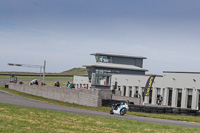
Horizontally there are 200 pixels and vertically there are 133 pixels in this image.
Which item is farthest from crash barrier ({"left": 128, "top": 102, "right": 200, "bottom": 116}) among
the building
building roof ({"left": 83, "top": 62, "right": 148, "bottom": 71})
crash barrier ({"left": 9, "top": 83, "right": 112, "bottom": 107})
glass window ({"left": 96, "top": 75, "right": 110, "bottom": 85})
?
building roof ({"left": 83, "top": 62, "right": 148, "bottom": 71})

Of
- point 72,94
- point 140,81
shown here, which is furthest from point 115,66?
point 72,94

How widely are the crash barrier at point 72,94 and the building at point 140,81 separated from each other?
213 inches

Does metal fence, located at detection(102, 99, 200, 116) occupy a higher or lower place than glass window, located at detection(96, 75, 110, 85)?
lower

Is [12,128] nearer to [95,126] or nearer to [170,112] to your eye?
[95,126]

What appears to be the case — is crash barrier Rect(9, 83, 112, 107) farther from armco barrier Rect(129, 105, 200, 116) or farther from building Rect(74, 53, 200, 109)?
armco barrier Rect(129, 105, 200, 116)

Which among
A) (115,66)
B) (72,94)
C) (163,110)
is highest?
(115,66)

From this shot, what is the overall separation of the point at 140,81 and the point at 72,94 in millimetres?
12613

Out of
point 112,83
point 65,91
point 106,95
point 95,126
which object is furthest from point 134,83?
point 95,126

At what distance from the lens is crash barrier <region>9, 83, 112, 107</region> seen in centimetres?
4037

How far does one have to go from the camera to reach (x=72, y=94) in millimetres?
47719

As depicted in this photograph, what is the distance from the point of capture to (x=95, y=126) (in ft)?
56.5

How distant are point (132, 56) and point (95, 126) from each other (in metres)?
65.6

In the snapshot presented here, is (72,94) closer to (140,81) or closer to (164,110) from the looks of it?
(140,81)

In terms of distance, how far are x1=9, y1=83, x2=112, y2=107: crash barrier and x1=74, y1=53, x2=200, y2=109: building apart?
5.41 meters
